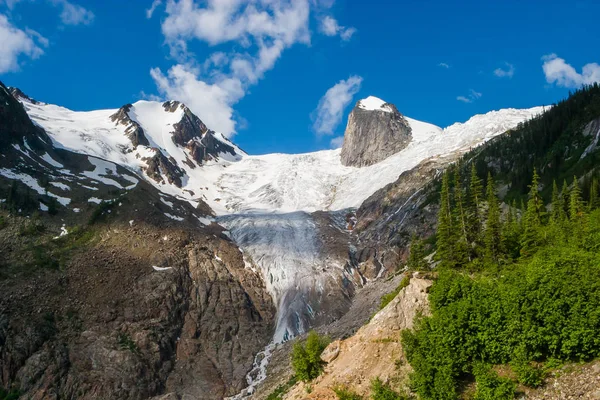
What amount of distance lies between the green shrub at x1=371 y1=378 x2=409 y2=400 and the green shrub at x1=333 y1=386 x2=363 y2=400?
1112 millimetres

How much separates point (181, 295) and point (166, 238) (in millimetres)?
15003

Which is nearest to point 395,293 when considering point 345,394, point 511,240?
point 345,394

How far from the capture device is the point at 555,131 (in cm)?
10288

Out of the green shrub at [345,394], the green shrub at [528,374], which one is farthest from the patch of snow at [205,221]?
the green shrub at [528,374]

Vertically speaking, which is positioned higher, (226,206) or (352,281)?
(226,206)

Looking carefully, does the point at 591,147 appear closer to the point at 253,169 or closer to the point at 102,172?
the point at 102,172

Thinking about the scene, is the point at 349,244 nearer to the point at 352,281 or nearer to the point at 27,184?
the point at 352,281

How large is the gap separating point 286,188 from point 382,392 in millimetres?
138188

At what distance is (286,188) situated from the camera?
163 m

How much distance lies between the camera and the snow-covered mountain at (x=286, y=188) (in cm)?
8988

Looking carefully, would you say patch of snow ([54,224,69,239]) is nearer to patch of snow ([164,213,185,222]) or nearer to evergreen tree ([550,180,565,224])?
patch of snow ([164,213,185,222])

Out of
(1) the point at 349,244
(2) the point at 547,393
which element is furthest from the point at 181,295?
(2) the point at 547,393

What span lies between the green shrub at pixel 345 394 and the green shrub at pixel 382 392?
1112 mm

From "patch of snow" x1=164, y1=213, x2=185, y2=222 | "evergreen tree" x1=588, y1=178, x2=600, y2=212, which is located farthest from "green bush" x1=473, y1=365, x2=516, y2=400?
"patch of snow" x1=164, y1=213, x2=185, y2=222
